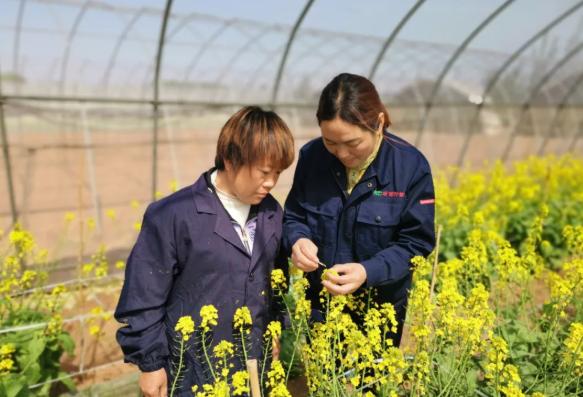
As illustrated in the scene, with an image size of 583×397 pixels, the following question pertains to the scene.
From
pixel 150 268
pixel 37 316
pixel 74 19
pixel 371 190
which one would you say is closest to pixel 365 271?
pixel 371 190

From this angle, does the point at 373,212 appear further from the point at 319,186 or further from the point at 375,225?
the point at 319,186

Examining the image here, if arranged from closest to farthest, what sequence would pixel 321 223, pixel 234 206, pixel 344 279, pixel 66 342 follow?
pixel 344 279 → pixel 234 206 → pixel 321 223 → pixel 66 342

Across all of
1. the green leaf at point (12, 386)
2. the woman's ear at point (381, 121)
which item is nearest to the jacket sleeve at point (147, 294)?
the woman's ear at point (381, 121)

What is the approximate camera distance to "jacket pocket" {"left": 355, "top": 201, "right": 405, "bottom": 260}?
1.76 meters

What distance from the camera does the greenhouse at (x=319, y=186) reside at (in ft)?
5.59

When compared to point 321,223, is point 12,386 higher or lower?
lower

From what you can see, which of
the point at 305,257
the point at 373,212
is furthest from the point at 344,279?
the point at 373,212

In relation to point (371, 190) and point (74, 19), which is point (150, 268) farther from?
point (74, 19)

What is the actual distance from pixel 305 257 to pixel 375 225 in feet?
1.21

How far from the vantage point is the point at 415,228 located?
5.73ft

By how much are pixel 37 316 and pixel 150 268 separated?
177cm

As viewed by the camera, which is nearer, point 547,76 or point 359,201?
point 359,201

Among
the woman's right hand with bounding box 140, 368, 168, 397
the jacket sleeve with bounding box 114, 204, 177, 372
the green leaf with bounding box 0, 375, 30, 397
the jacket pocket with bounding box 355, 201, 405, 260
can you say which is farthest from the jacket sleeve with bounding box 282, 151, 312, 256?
the green leaf with bounding box 0, 375, 30, 397

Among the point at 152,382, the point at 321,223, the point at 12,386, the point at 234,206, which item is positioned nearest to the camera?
the point at 152,382
